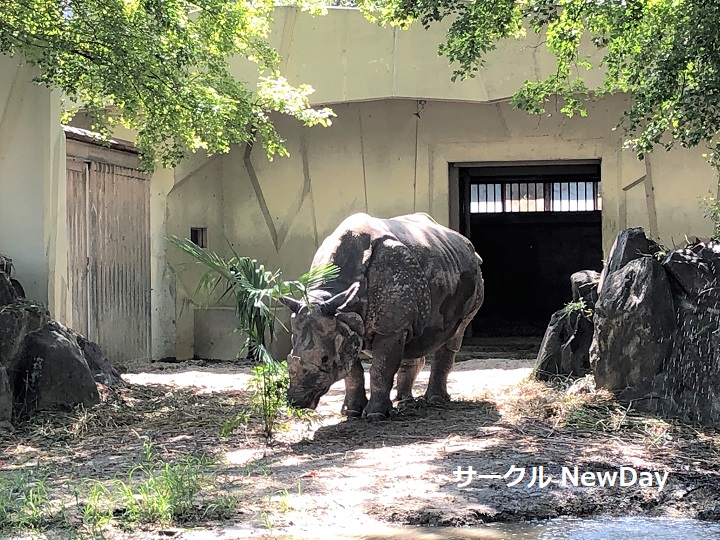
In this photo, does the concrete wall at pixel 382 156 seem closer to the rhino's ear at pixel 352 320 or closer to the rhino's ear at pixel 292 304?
the rhino's ear at pixel 352 320

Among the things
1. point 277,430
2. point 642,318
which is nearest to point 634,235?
point 642,318

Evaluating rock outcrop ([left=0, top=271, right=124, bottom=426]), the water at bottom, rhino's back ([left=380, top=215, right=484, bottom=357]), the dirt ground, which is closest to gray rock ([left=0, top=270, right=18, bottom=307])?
rock outcrop ([left=0, top=271, right=124, bottom=426])

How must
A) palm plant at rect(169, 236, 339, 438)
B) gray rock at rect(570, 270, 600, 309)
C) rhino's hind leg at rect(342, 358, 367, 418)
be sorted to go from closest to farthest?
palm plant at rect(169, 236, 339, 438), rhino's hind leg at rect(342, 358, 367, 418), gray rock at rect(570, 270, 600, 309)

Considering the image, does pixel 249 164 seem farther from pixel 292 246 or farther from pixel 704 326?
pixel 704 326

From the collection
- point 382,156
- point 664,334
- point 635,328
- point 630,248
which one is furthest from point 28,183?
point 664,334

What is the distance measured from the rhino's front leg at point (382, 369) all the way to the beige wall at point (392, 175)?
6562 mm

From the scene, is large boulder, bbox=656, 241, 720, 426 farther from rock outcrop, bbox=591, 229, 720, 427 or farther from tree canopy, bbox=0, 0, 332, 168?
tree canopy, bbox=0, 0, 332, 168

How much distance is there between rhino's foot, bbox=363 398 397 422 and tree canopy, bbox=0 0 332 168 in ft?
11.8

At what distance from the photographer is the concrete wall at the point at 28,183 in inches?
380

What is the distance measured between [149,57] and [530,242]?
13277 mm

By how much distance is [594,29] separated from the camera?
907 centimetres

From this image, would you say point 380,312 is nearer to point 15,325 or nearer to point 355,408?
point 355,408

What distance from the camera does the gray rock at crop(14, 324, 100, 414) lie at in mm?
8102

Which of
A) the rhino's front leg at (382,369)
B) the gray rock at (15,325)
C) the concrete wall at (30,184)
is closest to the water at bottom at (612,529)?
the rhino's front leg at (382,369)
